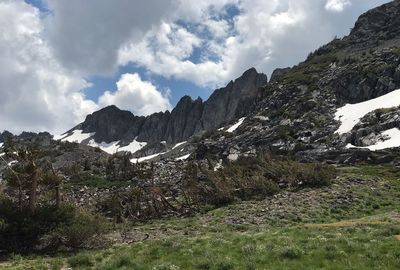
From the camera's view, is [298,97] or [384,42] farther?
[384,42]

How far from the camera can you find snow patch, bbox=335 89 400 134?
10510 centimetres

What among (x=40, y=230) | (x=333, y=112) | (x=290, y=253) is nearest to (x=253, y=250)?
(x=290, y=253)

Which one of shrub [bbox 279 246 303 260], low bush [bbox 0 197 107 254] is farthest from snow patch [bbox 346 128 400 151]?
shrub [bbox 279 246 303 260]

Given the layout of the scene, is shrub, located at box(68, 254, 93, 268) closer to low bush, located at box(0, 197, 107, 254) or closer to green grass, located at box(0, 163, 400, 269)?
green grass, located at box(0, 163, 400, 269)

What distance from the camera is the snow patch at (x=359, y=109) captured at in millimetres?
105100

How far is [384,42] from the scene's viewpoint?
17612 centimetres

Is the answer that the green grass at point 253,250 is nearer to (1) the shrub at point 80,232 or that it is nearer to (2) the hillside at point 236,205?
(2) the hillside at point 236,205

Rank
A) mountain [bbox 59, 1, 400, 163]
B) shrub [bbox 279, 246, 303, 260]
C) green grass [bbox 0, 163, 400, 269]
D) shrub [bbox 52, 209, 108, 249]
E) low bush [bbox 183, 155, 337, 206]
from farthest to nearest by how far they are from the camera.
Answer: mountain [bbox 59, 1, 400, 163]
low bush [bbox 183, 155, 337, 206]
shrub [bbox 52, 209, 108, 249]
shrub [bbox 279, 246, 303, 260]
green grass [bbox 0, 163, 400, 269]

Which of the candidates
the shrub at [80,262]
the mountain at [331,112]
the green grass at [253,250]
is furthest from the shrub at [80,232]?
the mountain at [331,112]

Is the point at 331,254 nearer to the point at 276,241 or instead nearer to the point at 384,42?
the point at 276,241

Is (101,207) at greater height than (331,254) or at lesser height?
greater

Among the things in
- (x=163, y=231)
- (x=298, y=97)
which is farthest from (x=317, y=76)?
(x=163, y=231)

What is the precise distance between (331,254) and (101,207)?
3497 centimetres

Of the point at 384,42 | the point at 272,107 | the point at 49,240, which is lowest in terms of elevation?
the point at 49,240
